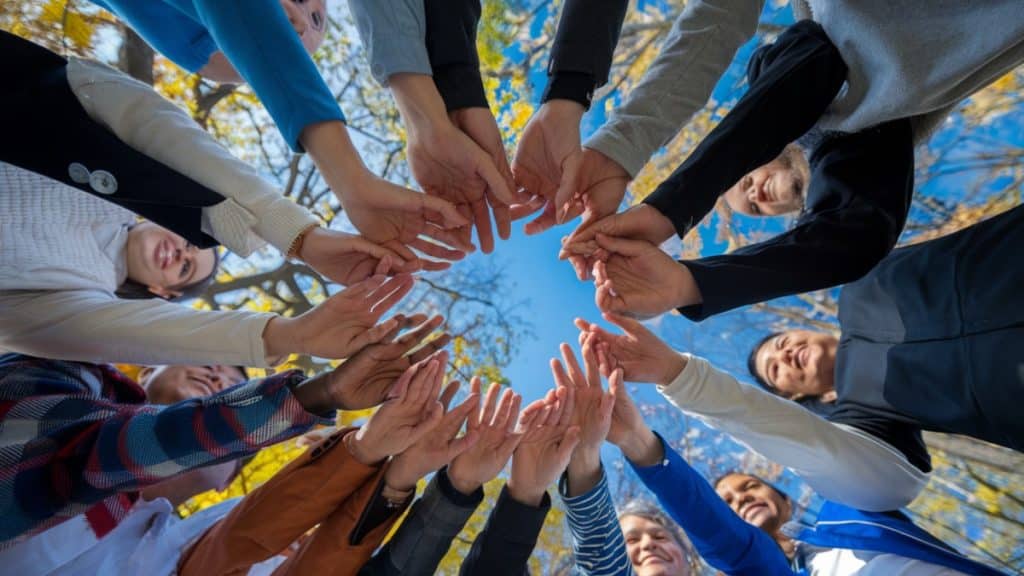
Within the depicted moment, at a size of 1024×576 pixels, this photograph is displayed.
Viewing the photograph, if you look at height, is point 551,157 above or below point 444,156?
above

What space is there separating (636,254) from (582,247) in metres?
0.23

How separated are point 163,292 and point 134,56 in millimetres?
2077

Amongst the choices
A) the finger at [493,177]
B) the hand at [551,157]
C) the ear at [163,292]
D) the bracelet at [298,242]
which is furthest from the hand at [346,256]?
the ear at [163,292]

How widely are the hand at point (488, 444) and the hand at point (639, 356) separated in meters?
0.45

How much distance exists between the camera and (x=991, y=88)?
3229 millimetres

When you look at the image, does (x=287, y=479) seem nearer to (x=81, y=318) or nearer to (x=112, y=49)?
(x=81, y=318)

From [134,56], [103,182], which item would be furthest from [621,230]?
[134,56]

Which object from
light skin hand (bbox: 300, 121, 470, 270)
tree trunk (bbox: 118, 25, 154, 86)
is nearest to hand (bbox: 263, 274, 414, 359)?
light skin hand (bbox: 300, 121, 470, 270)

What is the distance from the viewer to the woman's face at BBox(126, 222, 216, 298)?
264 cm

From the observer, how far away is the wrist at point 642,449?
2412mm

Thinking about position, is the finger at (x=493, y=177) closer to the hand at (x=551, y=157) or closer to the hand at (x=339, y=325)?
the hand at (x=551, y=157)

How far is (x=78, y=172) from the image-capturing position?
1.66m

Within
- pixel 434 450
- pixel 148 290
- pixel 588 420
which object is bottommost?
pixel 434 450

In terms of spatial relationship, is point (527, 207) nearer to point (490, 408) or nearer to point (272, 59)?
point (490, 408)
